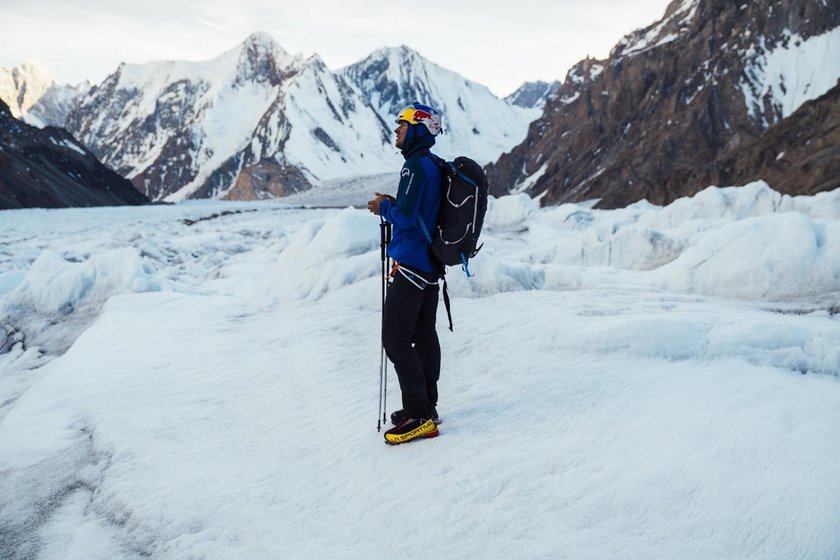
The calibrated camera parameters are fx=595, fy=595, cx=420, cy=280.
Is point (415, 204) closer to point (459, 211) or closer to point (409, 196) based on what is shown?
point (409, 196)

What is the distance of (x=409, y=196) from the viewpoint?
3.84 meters

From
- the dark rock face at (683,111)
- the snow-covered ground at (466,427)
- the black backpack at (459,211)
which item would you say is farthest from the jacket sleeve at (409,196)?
the dark rock face at (683,111)

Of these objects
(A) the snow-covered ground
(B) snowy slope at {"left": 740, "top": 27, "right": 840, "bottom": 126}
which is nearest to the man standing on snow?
(A) the snow-covered ground

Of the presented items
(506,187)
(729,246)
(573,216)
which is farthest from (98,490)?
(506,187)

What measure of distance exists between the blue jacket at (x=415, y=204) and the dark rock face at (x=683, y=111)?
5031cm

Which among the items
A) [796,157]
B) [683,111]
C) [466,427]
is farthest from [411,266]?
[683,111]

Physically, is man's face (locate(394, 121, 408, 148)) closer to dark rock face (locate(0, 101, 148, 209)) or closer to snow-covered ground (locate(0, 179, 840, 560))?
snow-covered ground (locate(0, 179, 840, 560))

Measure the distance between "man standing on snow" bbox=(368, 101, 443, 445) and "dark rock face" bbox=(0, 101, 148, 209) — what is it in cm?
6112

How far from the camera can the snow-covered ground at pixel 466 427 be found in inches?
114

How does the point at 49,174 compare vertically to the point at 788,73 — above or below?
below

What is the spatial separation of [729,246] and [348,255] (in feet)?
20.9

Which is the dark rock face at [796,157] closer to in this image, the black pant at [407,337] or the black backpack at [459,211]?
the black backpack at [459,211]

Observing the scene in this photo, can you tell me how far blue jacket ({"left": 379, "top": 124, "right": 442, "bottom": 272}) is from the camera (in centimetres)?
386

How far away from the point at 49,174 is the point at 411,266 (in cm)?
8300
